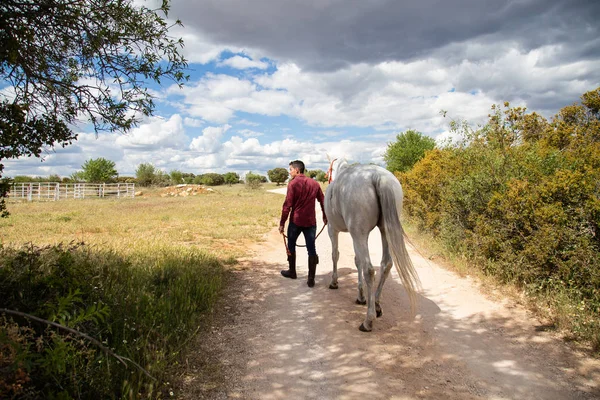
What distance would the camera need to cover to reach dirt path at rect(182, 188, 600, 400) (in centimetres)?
324

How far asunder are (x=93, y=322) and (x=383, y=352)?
11.2 feet

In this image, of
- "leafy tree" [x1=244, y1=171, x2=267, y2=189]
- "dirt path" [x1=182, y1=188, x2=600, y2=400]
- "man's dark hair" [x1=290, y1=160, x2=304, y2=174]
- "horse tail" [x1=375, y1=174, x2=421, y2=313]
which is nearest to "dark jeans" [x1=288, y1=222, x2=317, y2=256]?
"dirt path" [x1=182, y1=188, x2=600, y2=400]

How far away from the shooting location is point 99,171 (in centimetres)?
6038

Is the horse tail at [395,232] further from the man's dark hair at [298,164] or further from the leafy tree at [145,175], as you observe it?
the leafy tree at [145,175]

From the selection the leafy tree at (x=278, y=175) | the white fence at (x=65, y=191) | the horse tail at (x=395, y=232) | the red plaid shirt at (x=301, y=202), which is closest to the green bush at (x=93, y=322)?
the red plaid shirt at (x=301, y=202)

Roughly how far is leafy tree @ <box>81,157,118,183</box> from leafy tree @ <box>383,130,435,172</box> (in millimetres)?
53783

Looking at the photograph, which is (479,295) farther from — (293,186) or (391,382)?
(293,186)

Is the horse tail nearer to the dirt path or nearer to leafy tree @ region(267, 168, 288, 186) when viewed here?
the dirt path

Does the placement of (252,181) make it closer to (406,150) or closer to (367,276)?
(406,150)

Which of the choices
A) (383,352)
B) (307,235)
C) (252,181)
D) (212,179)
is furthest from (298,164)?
(212,179)

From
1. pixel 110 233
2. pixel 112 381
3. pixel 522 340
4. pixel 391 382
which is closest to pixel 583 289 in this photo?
pixel 522 340

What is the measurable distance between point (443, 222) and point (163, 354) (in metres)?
7.71

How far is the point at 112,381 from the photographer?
2.88m

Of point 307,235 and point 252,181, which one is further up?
point 252,181
